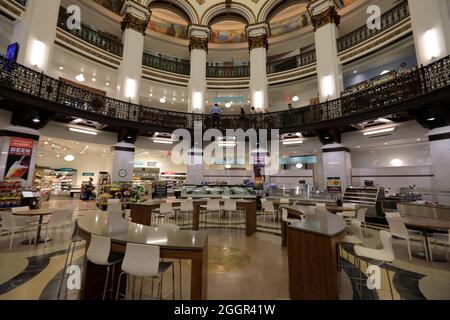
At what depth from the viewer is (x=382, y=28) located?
33.3ft

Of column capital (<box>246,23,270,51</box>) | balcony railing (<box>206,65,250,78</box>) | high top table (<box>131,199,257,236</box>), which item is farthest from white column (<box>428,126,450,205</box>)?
balcony railing (<box>206,65,250,78</box>)

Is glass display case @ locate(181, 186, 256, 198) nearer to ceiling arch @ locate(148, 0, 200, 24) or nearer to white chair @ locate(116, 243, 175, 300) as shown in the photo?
white chair @ locate(116, 243, 175, 300)

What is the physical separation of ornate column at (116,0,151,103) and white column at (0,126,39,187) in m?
4.55

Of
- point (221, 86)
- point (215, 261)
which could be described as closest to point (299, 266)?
point (215, 261)

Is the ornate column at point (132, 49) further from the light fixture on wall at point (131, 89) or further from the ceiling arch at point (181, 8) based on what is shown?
the ceiling arch at point (181, 8)

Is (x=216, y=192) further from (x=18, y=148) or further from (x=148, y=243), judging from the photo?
(x=18, y=148)

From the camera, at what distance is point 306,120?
10930 millimetres

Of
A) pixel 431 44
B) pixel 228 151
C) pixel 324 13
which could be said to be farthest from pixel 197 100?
pixel 431 44

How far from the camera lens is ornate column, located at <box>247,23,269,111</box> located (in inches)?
513

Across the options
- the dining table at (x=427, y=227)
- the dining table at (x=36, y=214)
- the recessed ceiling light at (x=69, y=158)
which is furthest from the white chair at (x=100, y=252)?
the recessed ceiling light at (x=69, y=158)

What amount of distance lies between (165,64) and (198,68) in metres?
2.69

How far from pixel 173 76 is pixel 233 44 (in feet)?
18.0

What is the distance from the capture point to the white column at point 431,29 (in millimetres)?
7090
